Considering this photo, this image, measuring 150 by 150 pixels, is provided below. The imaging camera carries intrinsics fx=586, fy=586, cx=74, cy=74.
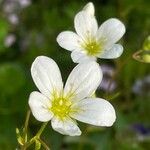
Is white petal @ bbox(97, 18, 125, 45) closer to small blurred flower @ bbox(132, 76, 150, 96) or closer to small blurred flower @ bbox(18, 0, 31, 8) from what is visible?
small blurred flower @ bbox(132, 76, 150, 96)

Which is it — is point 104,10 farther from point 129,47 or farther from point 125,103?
point 125,103

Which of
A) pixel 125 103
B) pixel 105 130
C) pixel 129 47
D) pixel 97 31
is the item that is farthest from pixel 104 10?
pixel 97 31

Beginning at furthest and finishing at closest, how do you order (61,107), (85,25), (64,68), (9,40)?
(9,40) < (64,68) < (85,25) < (61,107)

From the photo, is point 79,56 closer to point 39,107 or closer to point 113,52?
point 113,52

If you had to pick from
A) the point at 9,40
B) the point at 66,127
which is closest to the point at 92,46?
the point at 66,127

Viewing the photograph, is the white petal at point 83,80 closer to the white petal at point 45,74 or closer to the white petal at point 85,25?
the white petal at point 45,74

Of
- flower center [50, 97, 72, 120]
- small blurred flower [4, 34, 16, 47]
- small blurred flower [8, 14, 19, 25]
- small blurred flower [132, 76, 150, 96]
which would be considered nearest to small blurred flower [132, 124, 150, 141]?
small blurred flower [132, 76, 150, 96]

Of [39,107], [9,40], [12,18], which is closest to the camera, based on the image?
[39,107]
